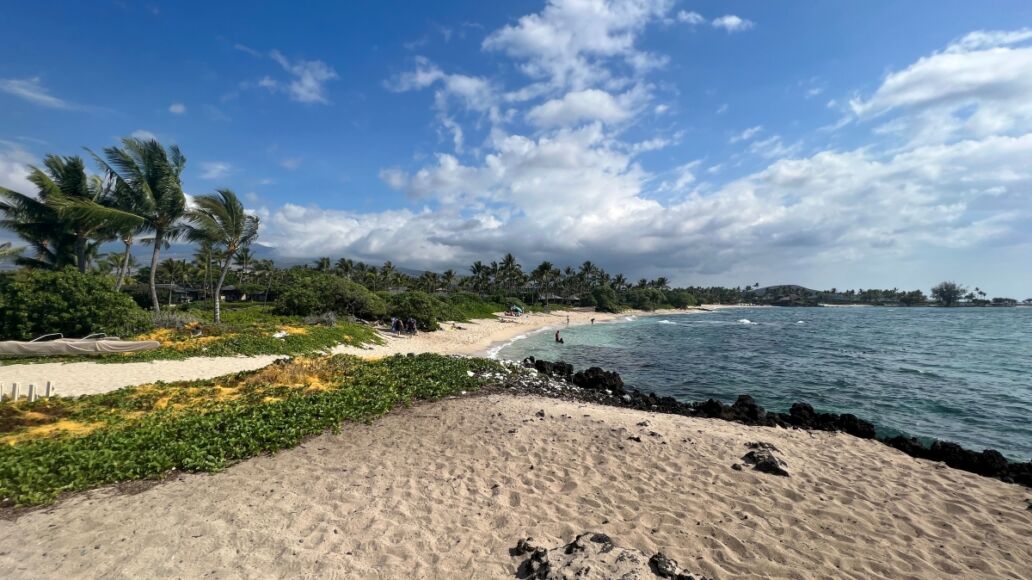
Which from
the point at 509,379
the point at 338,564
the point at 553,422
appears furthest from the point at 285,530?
the point at 509,379

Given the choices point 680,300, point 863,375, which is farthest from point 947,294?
point 863,375

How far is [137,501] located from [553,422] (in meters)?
7.92

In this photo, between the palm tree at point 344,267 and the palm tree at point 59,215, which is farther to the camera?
the palm tree at point 344,267

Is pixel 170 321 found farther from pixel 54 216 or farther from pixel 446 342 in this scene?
pixel 446 342

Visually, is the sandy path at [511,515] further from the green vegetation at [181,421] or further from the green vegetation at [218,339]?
the green vegetation at [218,339]

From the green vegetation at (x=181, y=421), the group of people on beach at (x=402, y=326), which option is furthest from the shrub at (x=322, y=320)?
the green vegetation at (x=181, y=421)

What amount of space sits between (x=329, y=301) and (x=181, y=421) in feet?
90.9

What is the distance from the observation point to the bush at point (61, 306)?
54.5 feet

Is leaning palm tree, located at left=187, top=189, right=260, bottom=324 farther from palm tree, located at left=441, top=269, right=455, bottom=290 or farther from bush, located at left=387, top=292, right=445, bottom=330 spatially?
palm tree, located at left=441, top=269, right=455, bottom=290

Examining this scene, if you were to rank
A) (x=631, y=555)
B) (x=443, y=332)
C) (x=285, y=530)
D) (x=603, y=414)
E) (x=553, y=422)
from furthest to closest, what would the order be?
(x=443, y=332) < (x=603, y=414) < (x=553, y=422) < (x=285, y=530) < (x=631, y=555)

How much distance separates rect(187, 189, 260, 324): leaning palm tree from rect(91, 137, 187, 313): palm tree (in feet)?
3.49

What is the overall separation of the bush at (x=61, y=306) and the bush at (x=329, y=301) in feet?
46.4

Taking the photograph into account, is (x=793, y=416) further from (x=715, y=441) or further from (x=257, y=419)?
(x=257, y=419)

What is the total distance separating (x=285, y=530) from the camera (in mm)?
5504
